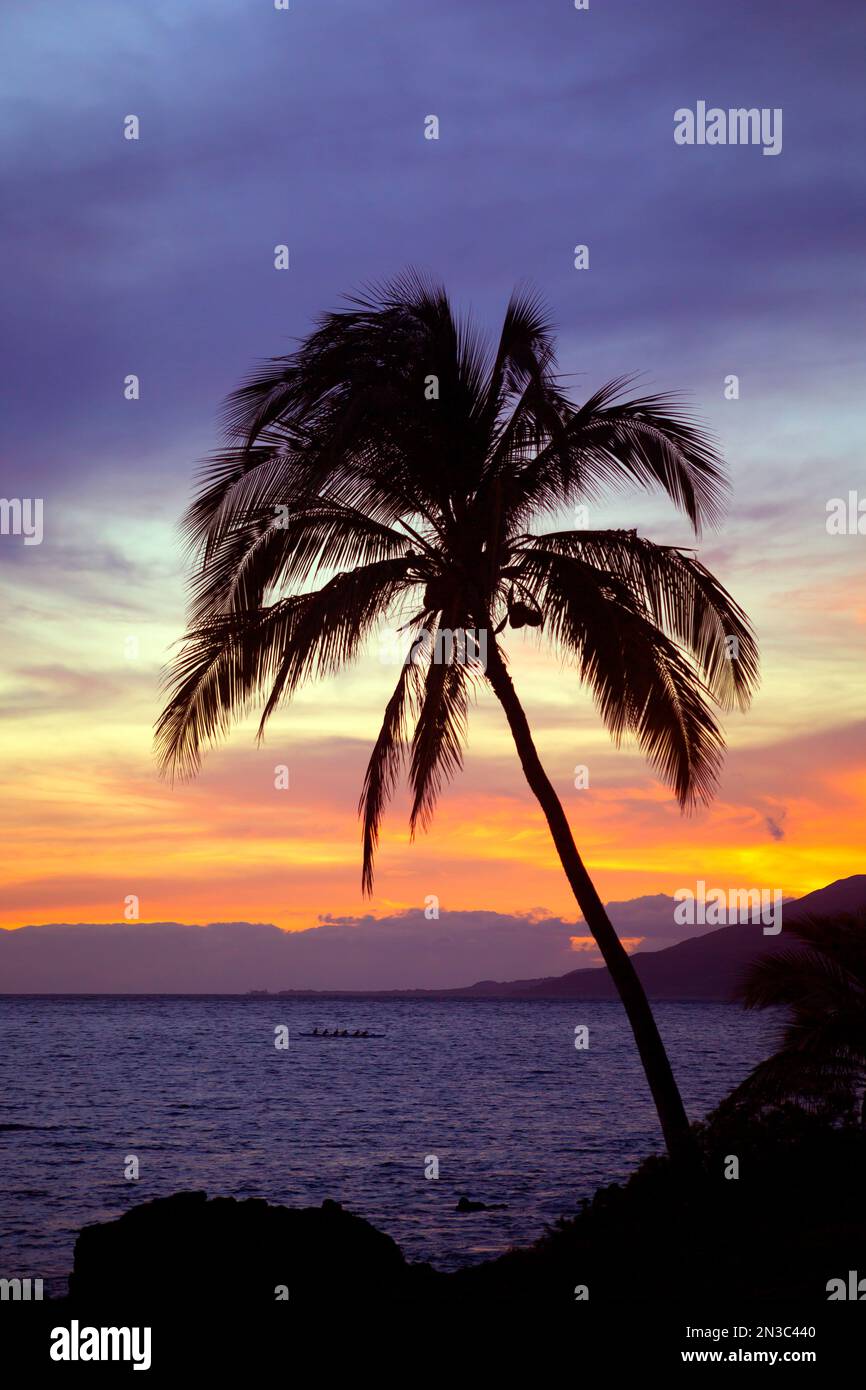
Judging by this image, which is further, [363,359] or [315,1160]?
[315,1160]

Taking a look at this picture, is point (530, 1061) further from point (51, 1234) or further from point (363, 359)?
point (363, 359)

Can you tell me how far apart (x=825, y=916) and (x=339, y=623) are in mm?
9278

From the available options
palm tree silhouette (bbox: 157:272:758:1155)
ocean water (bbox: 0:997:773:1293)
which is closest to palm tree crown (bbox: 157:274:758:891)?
palm tree silhouette (bbox: 157:272:758:1155)

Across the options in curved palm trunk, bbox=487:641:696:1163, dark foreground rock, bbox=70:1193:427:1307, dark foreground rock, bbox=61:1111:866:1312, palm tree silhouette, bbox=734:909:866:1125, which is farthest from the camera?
palm tree silhouette, bbox=734:909:866:1125

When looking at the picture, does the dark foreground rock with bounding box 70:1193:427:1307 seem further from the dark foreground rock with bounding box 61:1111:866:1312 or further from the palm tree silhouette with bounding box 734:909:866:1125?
the palm tree silhouette with bounding box 734:909:866:1125

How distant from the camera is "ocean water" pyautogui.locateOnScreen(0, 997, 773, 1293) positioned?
29.2m

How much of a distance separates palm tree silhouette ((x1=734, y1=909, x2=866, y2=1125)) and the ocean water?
1.88ft

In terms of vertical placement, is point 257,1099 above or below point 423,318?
below

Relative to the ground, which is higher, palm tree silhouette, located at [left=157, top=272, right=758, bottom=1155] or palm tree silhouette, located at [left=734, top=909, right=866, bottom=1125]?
palm tree silhouette, located at [left=157, top=272, right=758, bottom=1155]

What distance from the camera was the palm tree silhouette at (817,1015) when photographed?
16.6 metres

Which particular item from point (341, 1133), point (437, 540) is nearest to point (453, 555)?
point (437, 540)

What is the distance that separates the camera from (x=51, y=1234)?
88.0 ft
